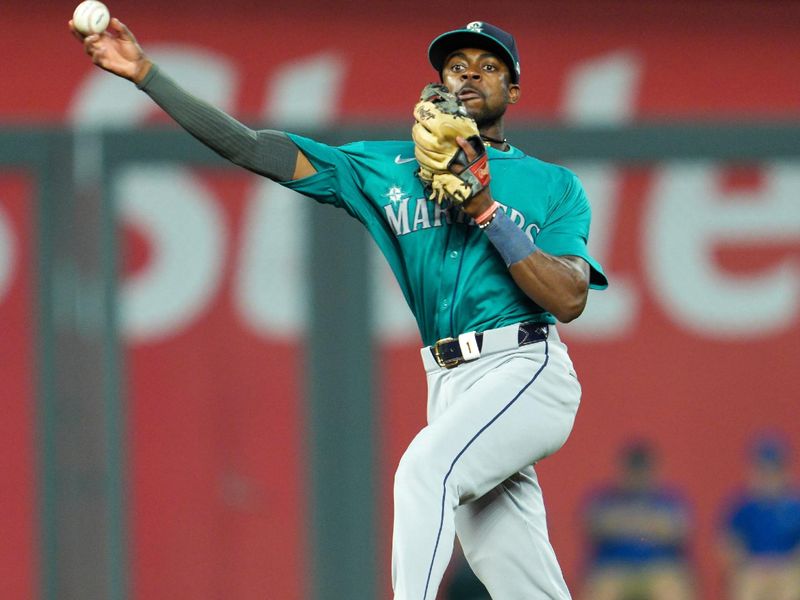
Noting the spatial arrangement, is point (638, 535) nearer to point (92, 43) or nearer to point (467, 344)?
point (467, 344)

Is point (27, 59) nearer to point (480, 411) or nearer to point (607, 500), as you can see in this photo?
point (607, 500)

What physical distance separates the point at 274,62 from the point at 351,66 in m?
0.49

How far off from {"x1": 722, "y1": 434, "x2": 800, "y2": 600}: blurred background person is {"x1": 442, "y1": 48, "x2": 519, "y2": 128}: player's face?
2.76 metres

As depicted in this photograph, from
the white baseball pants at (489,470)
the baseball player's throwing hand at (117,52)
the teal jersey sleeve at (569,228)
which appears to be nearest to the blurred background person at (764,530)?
the white baseball pants at (489,470)

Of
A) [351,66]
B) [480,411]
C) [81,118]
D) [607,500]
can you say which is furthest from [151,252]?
[351,66]

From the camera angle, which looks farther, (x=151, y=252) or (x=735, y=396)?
(x=735, y=396)

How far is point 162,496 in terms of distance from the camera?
5191mm

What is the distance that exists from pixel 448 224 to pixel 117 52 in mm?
769

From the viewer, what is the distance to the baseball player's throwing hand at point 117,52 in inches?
117

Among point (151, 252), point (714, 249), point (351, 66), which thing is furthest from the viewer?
point (351, 66)

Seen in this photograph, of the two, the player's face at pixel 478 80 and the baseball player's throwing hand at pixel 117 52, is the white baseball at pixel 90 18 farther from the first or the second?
the player's face at pixel 478 80

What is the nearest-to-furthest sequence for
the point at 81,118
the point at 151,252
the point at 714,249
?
the point at 151,252, the point at 714,249, the point at 81,118

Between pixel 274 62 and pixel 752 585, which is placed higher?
pixel 274 62

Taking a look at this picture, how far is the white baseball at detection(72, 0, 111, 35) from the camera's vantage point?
2955mm
